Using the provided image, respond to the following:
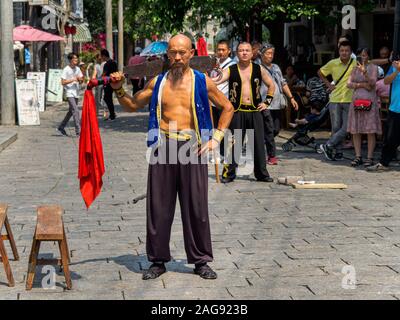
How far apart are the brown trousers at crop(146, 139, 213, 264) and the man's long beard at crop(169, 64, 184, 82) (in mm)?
474

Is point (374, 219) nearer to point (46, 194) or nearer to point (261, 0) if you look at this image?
point (46, 194)

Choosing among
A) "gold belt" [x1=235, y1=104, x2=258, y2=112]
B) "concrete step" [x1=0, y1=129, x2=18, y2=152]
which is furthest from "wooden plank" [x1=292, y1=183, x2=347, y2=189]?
"concrete step" [x1=0, y1=129, x2=18, y2=152]

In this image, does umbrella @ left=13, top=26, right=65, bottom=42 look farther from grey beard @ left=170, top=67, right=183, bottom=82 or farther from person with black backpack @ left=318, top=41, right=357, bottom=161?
grey beard @ left=170, top=67, right=183, bottom=82

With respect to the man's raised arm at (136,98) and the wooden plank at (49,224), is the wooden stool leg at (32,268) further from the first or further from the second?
the man's raised arm at (136,98)

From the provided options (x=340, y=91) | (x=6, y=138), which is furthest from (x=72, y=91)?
(x=340, y=91)

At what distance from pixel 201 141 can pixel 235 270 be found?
3.36ft

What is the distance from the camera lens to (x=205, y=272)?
273 inches

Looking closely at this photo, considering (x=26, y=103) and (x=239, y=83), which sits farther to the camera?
(x=26, y=103)

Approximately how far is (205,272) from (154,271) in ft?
1.25

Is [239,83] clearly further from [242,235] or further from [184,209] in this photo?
[184,209]

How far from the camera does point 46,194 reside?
11.4 meters

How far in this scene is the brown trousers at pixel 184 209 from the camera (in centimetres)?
704

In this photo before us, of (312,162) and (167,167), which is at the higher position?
(167,167)
